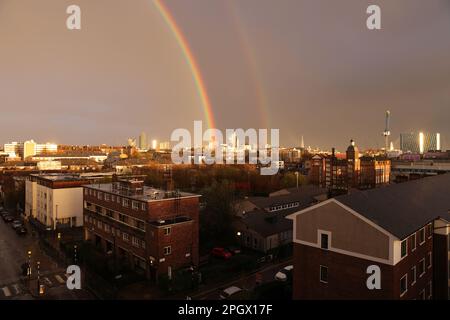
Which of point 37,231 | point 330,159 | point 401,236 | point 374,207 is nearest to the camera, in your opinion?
point 401,236

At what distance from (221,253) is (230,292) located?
6.06m

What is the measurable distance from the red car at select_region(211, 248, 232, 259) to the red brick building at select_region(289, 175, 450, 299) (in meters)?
8.04

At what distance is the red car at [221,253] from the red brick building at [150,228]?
2.40 metres

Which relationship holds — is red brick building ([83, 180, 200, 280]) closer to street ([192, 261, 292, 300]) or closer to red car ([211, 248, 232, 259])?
red car ([211, 248, 232, 259])

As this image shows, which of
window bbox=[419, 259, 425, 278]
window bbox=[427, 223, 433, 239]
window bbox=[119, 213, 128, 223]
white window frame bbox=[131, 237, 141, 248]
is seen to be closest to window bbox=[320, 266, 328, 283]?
window bbox=[419, 259, 425, 278]

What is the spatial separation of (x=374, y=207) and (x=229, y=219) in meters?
13.9

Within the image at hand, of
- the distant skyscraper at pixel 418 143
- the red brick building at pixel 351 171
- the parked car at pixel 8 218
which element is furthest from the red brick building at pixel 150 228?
the distant skyscraper at pixel 418 143

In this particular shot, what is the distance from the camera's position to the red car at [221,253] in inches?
794

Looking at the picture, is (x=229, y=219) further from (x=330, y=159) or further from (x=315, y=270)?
(x=330, y=159)

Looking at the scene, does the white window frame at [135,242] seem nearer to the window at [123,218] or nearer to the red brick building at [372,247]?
the window at [123,218]

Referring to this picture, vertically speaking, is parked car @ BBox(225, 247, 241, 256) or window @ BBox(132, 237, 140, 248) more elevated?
window @ BBox(132, 237, 140, 248)

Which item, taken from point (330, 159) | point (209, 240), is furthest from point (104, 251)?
point (330, 159)

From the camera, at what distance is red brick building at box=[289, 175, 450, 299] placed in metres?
10.3
